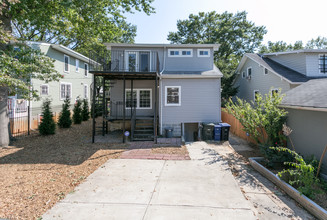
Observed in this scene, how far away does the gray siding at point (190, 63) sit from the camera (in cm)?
1220

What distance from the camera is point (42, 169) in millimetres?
5789

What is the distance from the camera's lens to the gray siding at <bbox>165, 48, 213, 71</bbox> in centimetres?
1220

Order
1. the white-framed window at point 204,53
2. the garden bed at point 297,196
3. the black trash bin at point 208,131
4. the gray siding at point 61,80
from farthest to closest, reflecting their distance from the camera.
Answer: the gray siding at point 61,80, the white-framed window at point 204,53, the black trash bin at point 208,131, the garden bed at point 297,196

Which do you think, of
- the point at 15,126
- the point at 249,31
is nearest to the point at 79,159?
the point at 15,126

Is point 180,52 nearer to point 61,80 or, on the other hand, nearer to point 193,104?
point 193,104

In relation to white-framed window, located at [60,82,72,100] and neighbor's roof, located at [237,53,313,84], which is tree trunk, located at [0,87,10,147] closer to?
white-framed window, located at [60,82,72,100]

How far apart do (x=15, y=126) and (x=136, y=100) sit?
7.71 meters

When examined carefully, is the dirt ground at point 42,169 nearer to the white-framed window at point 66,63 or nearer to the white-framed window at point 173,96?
the white-framed window at point 173,96

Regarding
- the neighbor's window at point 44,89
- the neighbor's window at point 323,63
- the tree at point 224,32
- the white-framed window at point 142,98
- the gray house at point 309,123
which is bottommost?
the gray house at point 309,123

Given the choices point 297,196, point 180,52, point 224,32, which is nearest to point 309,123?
point 297,196

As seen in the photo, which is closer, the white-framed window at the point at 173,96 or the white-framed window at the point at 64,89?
the white-framed window at the point at 173,96

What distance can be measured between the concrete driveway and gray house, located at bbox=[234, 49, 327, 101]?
9933mm

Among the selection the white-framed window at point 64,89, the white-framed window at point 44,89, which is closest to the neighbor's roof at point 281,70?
the white-framed window at point 64,89

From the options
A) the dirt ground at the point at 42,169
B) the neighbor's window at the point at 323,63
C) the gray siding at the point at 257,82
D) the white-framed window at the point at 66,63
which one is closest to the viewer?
the dirt ground at the point at 42,169
